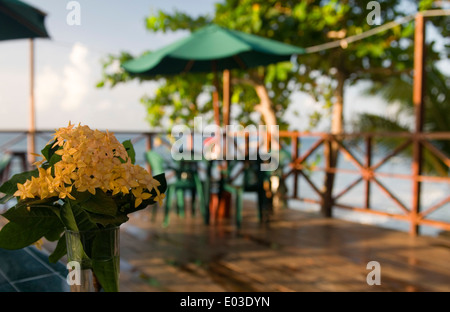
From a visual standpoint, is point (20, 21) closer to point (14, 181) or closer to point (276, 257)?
point (14, 181)

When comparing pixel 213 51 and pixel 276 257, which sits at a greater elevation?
pixel 213 51

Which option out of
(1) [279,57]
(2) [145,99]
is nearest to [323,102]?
(1) [279,57]

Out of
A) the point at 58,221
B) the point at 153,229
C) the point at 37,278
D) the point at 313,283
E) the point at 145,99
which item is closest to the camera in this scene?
the point at 58,221

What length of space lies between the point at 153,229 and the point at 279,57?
7.90ft

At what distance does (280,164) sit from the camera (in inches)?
182

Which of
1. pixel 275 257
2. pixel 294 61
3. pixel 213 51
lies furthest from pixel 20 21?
pixel 294 61

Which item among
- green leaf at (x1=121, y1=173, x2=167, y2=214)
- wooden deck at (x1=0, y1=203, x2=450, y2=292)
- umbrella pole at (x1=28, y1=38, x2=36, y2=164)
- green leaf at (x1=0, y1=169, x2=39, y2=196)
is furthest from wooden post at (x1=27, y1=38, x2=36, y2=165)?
green leaf at (x1=121, y1=173, x2=167, y2=214)

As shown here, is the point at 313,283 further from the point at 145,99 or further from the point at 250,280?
the point at 145,99

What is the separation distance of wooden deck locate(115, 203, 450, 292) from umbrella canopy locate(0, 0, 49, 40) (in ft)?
5.79

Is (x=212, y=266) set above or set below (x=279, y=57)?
below

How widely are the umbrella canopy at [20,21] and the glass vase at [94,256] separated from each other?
2142 millimetres

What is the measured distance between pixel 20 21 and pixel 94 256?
2.35 metres

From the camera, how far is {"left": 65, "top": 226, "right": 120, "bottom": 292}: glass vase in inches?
35.0

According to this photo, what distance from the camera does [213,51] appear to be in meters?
3.70
